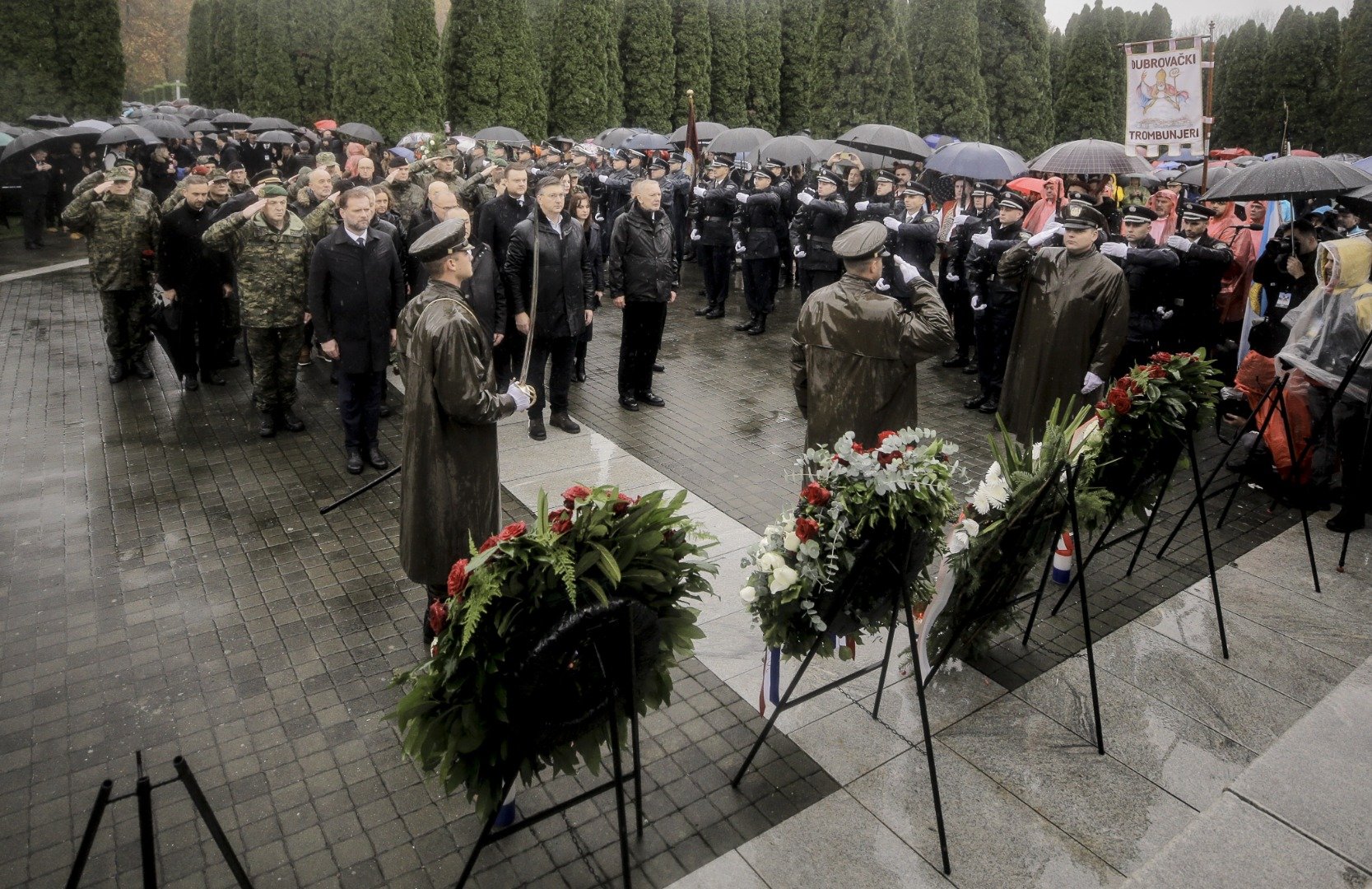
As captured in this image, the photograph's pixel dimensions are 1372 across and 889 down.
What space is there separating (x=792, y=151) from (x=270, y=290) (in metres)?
9.50

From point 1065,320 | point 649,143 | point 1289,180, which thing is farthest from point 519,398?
point 649,143

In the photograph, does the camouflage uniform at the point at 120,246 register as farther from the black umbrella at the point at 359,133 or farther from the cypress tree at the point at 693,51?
the cypress tree at the point at 693,51

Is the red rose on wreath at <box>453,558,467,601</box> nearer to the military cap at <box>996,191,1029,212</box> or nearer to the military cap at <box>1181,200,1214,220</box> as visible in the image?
the military cap at <box>996,191,1029,212</box>

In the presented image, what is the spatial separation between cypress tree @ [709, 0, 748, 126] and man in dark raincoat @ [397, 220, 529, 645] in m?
27.5

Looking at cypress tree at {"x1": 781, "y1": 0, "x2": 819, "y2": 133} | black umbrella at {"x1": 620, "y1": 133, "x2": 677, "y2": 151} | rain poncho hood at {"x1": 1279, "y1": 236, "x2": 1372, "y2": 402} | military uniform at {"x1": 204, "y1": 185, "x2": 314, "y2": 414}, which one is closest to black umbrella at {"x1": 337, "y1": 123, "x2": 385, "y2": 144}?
black umbrella at {"x1": 620, "y1": 133, "x2": 677, "y2": 151}

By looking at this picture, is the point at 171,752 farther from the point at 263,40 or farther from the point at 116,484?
the point at 263,40

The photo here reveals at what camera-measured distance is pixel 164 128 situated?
72.1 feet

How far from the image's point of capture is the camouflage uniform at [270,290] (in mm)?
8172

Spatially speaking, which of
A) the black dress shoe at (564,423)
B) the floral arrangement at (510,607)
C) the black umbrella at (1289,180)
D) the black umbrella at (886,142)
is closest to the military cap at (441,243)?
the floral arrangement at (510,607)

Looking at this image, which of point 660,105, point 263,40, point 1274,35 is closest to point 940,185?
point 660,105

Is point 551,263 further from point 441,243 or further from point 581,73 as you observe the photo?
point 581,73

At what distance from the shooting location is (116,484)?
7312mm

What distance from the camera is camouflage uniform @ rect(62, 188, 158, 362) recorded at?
920cm

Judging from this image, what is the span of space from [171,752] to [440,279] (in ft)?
8.42
